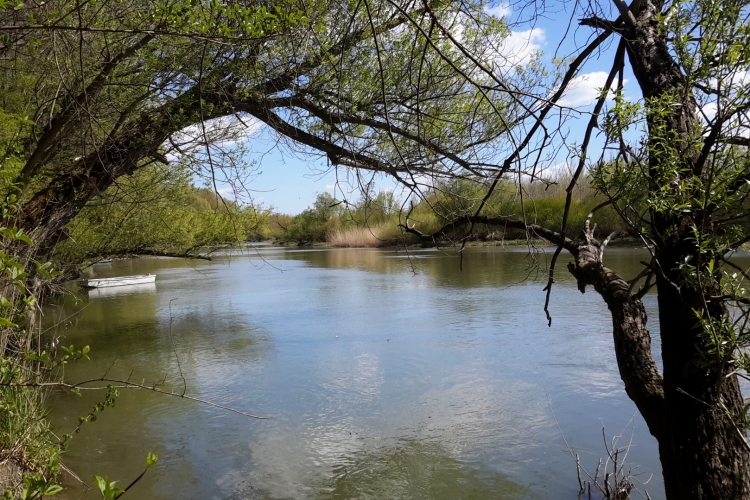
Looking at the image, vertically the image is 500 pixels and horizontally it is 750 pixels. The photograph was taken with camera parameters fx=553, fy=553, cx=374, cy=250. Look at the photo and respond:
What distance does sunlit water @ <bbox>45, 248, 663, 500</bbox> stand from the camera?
15.6ft

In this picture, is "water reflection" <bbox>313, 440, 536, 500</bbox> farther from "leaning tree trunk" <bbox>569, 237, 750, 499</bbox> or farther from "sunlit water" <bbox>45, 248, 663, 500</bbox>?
"leaning tree trunk" <bbox>569, 237, 750, 499</bbox>

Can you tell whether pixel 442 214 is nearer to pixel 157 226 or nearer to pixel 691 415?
pixel 691 415

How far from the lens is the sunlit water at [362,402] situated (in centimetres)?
476

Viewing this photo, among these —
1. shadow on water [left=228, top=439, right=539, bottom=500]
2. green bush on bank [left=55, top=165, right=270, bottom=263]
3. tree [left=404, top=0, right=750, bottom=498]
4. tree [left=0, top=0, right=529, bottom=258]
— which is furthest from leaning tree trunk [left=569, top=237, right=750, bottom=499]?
green bush on bank [left=55, top=165, right=270, bottom=263]

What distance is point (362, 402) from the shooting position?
6680mm

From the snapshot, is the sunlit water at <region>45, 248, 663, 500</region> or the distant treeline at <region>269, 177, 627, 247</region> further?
the sunlit water at <region>45, 248, 663, 500</region>

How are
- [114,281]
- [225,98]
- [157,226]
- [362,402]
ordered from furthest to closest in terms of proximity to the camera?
[114,281] → [157,226] → [362,402] → [225,98]

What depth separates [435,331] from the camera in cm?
1024

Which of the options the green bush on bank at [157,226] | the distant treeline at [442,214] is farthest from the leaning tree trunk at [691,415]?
the green bush on bank at [157,226]

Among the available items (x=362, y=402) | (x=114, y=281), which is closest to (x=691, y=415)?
(x=362, y=402)

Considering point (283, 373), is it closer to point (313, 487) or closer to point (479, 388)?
point (479, 388)

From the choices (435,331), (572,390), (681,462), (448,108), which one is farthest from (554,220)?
(681,462)

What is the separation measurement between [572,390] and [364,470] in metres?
3.12

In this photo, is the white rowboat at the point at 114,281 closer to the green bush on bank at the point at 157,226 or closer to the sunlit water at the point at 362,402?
the sunlit water at the point at 362,402
